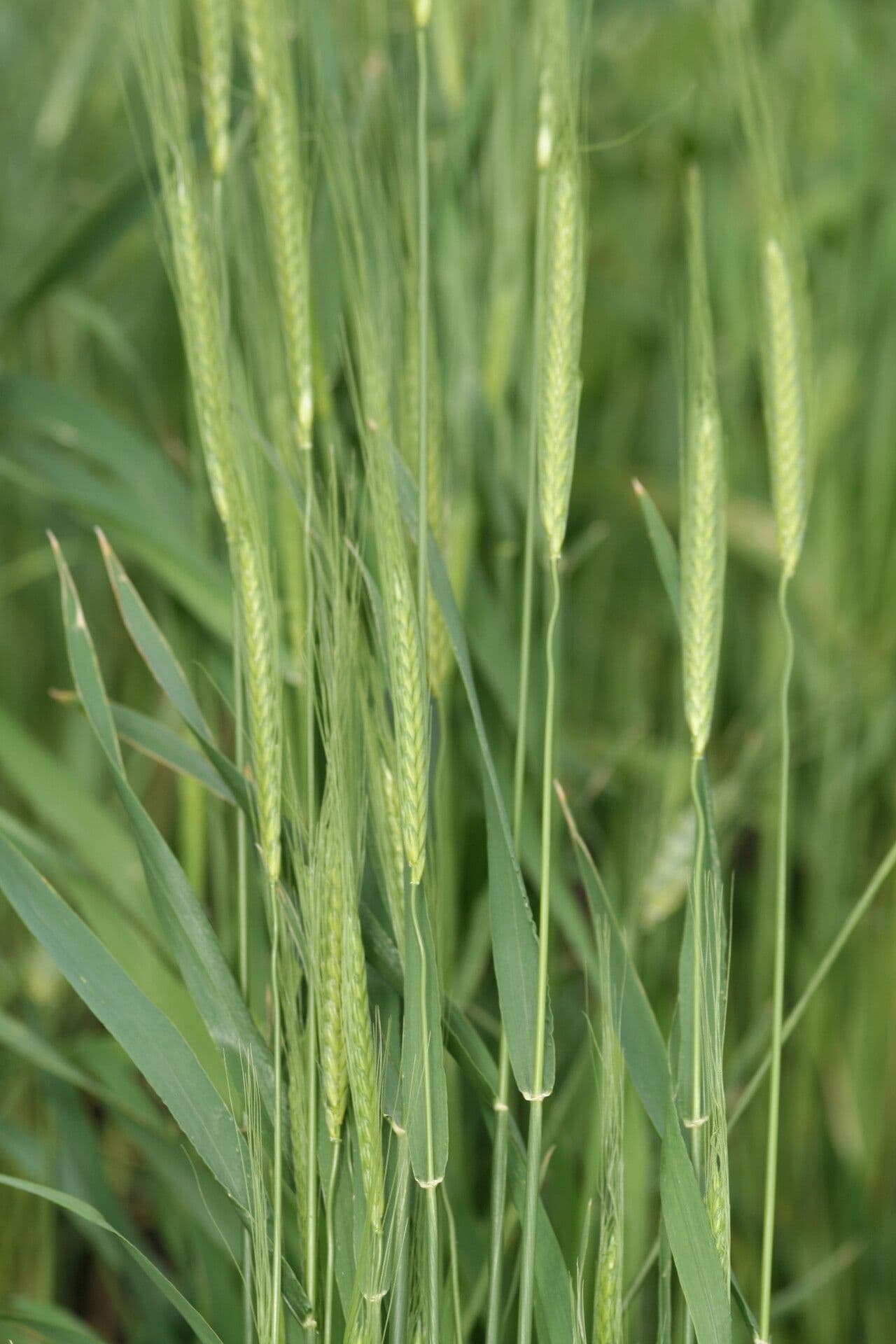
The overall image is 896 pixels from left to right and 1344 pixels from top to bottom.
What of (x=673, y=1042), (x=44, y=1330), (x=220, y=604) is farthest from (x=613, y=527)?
(x=44, y=1330)

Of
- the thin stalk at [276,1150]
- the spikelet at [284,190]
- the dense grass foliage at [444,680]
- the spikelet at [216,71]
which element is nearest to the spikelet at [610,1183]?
the dense grass foliage at [444,680]

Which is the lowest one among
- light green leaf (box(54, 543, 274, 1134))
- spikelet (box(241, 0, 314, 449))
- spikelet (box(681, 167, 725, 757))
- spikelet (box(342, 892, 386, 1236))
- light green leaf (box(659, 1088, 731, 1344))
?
light green leaf (box(659, 1088, 731, 1344))

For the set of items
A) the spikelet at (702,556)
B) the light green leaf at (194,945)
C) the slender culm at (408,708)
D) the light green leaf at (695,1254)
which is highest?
the spikelet at (702,556)

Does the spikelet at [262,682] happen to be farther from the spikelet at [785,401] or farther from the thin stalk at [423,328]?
the spikelet at [785,401]

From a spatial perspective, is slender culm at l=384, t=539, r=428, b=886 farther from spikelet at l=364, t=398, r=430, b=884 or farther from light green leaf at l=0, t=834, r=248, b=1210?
light green leaf at l=0, t=834, r=248, b=1210

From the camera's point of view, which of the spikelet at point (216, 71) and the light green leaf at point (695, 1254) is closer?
the light green leaf at point (695, 1254)

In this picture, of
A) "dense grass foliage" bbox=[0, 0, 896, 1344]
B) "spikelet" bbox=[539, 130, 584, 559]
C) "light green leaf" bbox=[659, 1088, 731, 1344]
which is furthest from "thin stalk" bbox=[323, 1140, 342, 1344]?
"spikelet" bbox=[539, 130, 584, 559]

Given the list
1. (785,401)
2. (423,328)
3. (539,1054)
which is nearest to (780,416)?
(785,401)
